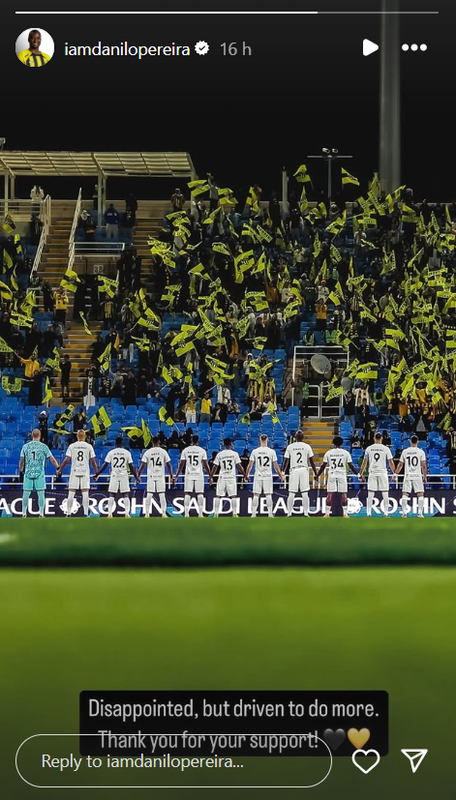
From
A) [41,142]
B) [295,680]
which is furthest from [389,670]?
[41,142]

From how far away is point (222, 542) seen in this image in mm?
9383

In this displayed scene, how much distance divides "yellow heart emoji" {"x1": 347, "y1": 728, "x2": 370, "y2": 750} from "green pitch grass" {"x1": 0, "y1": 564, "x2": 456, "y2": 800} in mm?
85

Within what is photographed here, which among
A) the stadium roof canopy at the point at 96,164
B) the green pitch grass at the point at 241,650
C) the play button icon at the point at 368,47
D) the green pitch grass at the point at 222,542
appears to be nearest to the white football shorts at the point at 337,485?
the green pitch grass at the point at 222,542

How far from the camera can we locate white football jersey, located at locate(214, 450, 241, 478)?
17.4 metres

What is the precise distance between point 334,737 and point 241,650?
1326 millimetres

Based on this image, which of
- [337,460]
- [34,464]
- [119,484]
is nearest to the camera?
[34,464]

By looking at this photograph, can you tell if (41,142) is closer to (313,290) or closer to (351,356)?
(313,290)

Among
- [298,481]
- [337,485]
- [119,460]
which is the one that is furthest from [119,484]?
[337,485]

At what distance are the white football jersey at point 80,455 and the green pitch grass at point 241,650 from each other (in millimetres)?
8709

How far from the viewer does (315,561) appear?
9461mm

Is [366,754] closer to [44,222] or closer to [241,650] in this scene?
[241,650]

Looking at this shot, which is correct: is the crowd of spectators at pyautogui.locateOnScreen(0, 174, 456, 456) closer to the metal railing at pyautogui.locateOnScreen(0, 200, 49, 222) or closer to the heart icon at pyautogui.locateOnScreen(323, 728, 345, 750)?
the metal railing at pyautogui.locateOnScreen(0, 200, 49, 222)

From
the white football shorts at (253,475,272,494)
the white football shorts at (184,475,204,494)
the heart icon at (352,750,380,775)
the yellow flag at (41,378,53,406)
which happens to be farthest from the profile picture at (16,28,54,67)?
the yellow flag at (41,378,53,406)

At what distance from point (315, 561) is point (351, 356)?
50.2 ft
